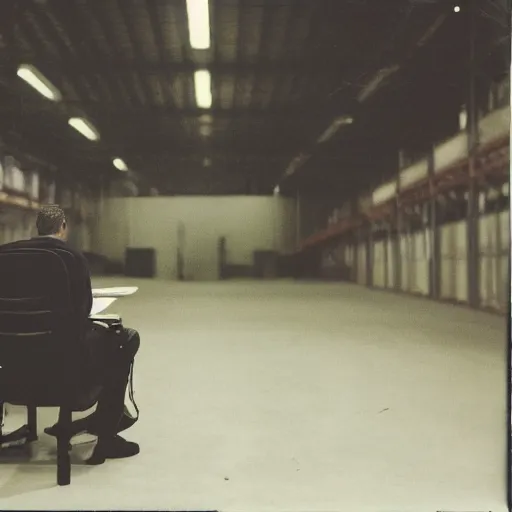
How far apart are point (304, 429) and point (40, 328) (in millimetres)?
1817

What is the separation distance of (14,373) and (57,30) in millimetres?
4255

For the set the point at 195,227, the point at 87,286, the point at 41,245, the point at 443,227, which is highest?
the point at 443,227

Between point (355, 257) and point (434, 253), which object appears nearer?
point (434, 253)

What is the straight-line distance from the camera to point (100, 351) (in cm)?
303

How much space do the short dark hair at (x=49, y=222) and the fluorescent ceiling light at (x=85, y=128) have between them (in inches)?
200

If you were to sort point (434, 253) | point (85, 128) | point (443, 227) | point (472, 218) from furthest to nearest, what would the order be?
point (434, 253) < point (443, 227) < point (472, 218) < point (85, 128)

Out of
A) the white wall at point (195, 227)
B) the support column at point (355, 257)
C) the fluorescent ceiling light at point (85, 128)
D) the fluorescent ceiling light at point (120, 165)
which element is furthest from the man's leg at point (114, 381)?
the support column at point (355, 257)

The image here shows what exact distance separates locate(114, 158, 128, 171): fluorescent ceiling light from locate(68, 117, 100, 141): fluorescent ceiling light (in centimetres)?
60

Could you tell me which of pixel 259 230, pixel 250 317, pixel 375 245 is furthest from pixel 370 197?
pixel 259 230

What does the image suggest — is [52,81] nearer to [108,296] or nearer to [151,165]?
[151,165]

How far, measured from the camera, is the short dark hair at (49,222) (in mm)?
3045

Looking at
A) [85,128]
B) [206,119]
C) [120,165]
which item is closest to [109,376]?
[120,165]

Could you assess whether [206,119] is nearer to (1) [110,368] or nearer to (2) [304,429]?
(2) [304,429]

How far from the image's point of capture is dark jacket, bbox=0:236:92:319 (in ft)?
9.30
